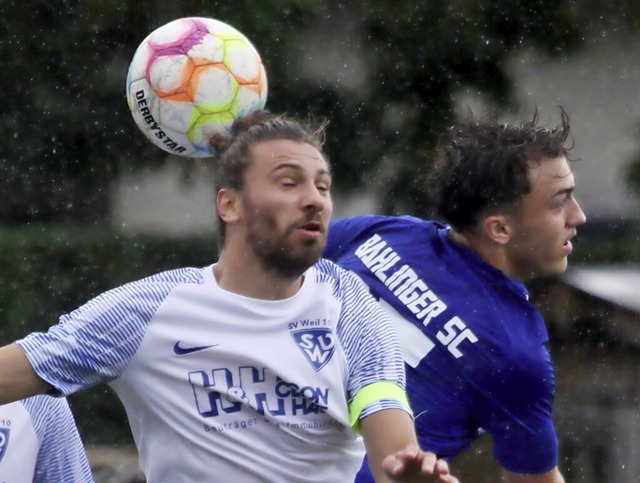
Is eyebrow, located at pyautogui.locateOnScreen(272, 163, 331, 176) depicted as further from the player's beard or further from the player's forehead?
the player's beard

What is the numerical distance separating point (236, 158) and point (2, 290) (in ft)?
18.1

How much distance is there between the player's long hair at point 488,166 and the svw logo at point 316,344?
3.72 ft

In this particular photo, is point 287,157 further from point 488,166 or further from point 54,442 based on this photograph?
point 488,166

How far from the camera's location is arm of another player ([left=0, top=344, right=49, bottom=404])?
2791 mm

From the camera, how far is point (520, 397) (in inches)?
150

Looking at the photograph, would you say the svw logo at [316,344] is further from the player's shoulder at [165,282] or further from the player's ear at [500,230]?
the player's ear at [500,230]

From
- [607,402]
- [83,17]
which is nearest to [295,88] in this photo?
[83,17]

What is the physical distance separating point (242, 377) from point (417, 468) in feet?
2.21

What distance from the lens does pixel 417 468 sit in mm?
2477

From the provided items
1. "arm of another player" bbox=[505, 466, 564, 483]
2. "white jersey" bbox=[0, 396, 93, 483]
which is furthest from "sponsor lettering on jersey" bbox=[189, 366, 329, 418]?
"arm of another player" bbox=[505, 466, 564, 483]

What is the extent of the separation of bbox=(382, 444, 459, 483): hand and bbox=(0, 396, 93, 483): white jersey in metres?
1.21

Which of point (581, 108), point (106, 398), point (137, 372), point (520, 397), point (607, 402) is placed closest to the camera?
point (137, 372)

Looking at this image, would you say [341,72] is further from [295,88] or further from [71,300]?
[71,300]

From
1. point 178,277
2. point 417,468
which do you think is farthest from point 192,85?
point 417,468
